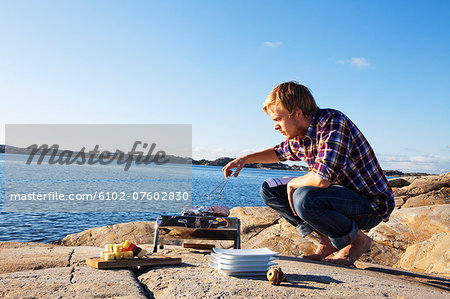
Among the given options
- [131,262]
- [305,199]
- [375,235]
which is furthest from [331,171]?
[375,235]

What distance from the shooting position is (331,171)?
314cm

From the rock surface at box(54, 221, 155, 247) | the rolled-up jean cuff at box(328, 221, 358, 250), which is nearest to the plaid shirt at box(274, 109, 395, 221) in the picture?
the rolled-up jean cuff at box(328, 221, 358, 250)

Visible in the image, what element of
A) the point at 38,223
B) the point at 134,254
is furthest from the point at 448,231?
the point at 38,223

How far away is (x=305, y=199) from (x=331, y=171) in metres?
0.38

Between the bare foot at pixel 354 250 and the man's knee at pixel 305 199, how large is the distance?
2.36 feet

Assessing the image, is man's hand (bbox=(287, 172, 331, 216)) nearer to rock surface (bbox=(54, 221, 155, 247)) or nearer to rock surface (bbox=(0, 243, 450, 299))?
rock surface (bbox=(0, 243, 450, 299))

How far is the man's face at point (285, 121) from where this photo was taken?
3.43 m

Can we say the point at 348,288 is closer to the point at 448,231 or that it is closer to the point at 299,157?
the point at 299,157

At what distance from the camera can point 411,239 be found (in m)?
6.17

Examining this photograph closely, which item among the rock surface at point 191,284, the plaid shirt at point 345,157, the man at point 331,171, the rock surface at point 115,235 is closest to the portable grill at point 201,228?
the rock surface at point 191,284

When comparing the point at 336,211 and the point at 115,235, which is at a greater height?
the point at 336,211

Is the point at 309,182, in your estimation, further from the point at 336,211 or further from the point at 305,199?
the point at 336,211

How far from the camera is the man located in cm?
318

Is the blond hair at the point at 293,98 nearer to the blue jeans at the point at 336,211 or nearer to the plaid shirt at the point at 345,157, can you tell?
the plaid shirt at the point at 345,157
